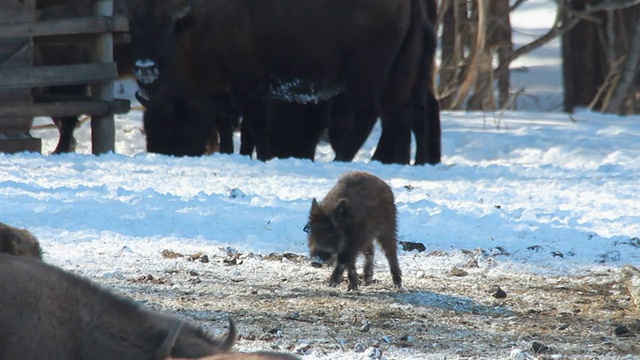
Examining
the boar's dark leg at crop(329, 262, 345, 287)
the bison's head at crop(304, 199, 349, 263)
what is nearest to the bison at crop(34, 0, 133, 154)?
the bison's head at crop(304, 199, 349, 263)

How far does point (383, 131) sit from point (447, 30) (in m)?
11.8

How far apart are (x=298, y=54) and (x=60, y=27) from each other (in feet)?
9.40

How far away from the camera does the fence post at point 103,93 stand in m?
15.3

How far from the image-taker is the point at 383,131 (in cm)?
1600

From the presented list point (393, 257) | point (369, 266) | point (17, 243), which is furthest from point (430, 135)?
point (17, 243)

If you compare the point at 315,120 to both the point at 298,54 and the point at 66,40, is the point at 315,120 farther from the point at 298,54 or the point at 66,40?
the point at 66,40

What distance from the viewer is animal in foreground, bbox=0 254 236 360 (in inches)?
185

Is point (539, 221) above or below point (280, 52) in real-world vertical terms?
below

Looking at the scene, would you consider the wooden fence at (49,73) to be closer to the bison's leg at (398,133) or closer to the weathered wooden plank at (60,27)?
the weathered wooden plank at (60,27)

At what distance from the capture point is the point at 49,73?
1472cm

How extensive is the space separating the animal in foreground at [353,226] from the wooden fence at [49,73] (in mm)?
7097

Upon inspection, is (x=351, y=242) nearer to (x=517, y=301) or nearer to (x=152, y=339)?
(x=517, y=301)

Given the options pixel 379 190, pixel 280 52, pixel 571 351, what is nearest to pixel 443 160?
pixel 280 52

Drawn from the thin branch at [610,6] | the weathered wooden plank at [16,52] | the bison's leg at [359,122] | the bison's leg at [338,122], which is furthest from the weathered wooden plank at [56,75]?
the thin branch at [610,6]
